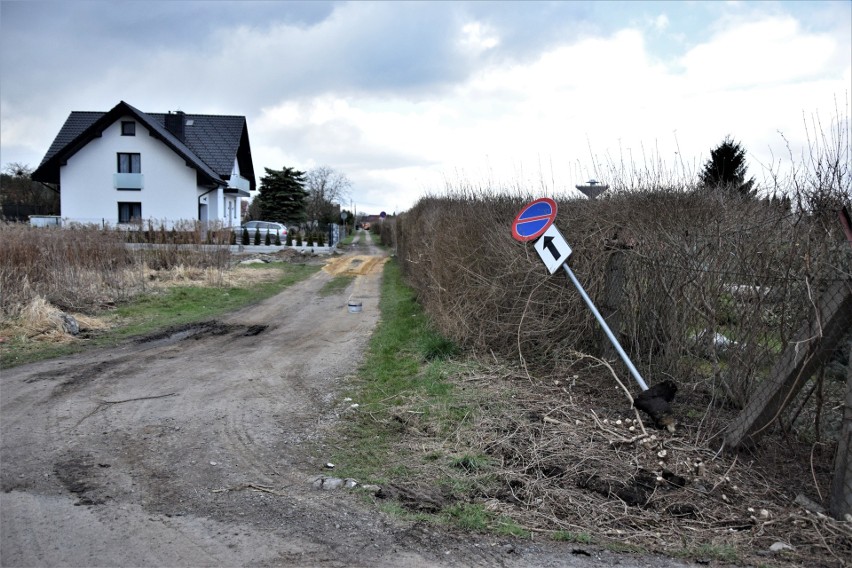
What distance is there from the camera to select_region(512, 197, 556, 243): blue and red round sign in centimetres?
660

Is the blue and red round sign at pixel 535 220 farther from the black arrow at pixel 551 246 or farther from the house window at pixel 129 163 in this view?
the house window at pixel 129 163

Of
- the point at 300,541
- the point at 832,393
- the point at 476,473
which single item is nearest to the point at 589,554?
the point at 476,473

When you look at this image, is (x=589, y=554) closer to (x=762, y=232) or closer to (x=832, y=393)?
(x=832, y=393)

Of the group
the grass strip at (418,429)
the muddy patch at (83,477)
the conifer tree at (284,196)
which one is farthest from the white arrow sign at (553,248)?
the conifer tree at (284,196)

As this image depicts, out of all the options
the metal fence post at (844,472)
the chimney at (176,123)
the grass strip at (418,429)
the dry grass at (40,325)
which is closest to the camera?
the metal fence post at (844,472)

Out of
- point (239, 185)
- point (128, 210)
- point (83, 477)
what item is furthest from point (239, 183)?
point (83, 477)

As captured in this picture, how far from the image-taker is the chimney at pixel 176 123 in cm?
4334

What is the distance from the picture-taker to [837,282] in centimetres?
422

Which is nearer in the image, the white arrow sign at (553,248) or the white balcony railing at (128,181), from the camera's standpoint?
the white arrow sign at (553,248)

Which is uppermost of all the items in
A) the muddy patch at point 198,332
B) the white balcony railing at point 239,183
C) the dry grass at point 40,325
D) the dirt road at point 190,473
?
the white balcony railing at point 239,183

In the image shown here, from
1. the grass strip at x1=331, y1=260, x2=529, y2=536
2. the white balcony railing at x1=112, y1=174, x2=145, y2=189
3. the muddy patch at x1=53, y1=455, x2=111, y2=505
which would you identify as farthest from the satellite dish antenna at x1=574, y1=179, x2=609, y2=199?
the white balcony railing at x1=112, y1=174, x2=145, y2=189

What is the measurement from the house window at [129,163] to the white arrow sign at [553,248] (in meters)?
38.1

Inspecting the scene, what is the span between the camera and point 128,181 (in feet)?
129

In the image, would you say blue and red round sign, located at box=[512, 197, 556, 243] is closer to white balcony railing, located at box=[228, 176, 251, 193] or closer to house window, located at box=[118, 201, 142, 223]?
house window, located at box=[118, 201, 142, 223]
